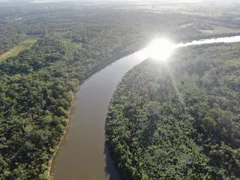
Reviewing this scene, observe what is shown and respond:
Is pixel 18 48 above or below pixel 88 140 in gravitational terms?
above

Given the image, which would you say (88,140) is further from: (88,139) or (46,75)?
(46,75)

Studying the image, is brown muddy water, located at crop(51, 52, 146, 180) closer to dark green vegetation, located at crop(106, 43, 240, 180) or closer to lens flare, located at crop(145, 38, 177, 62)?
dark green vegetation, located at crop(106, 43, 240, 180)

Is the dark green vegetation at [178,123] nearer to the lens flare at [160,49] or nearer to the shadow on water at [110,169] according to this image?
the shadow on water at [110,169]

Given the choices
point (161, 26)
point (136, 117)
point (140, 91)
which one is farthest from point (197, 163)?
point (161, 26)

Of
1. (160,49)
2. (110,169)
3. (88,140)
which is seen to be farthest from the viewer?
(160,49)

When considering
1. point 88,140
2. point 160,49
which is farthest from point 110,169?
point 160,49

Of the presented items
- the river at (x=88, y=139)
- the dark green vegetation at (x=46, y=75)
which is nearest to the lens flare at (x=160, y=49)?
the dark green vegetation at (x=46, y=75)
